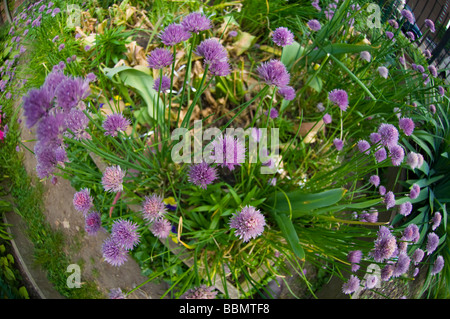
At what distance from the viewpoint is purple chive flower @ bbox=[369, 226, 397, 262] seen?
62 centimetres

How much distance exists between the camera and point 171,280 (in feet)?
2.71

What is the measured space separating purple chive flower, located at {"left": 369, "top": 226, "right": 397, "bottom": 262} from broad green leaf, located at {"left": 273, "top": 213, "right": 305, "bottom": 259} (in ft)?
0.73

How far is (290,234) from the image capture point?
0.61 m

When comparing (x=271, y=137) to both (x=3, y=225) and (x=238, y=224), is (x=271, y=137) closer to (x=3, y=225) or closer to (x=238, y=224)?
(x=238, y=224)

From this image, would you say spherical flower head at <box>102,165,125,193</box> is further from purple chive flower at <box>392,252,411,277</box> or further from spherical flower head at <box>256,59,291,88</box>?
purple chive flower at <box>392,252,411,277</box>

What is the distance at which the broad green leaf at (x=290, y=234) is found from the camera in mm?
571

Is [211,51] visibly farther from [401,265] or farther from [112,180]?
[401,265]

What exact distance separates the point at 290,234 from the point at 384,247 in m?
0.24

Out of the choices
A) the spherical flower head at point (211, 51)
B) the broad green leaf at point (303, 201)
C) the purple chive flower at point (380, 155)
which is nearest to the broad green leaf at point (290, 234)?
the broad green leaf at point (303, 201)

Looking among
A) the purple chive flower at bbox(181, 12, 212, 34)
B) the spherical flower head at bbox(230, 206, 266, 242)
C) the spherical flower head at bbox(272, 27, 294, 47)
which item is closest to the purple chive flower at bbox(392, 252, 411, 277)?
the spherical flower head at bbox(230, 206, 266, 242)

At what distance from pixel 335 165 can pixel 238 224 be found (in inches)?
22.5

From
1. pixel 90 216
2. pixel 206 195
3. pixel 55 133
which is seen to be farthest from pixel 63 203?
pixel 55 133

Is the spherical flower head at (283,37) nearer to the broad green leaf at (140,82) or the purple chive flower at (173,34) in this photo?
the purple chive flower at (173,34)

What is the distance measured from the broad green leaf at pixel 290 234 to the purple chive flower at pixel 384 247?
22cm
